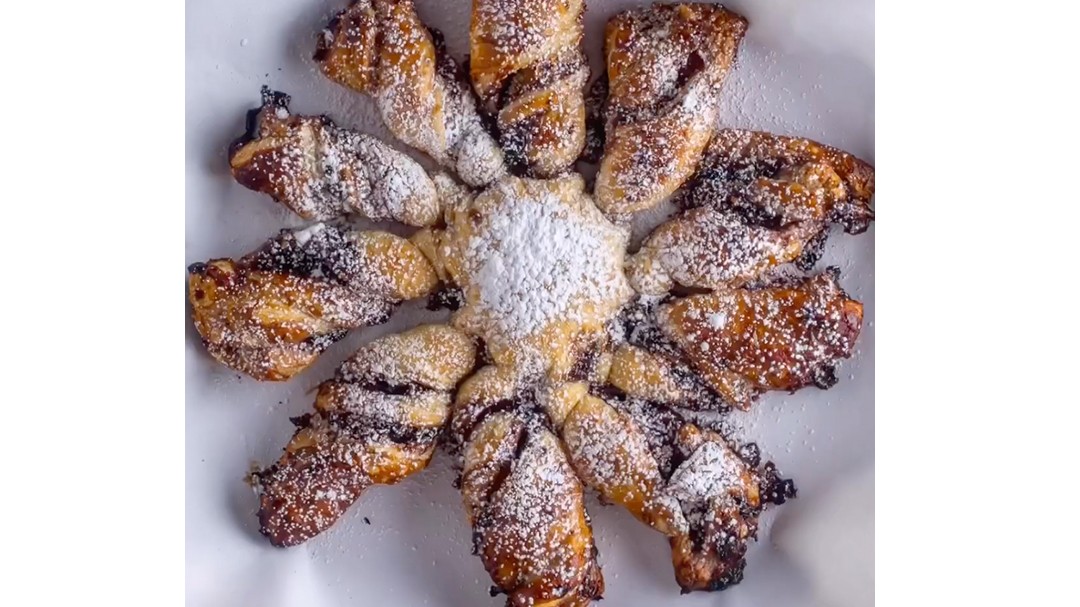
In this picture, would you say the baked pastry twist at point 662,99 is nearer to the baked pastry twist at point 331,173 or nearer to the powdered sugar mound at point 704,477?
the baked pastry twist at point 331,173

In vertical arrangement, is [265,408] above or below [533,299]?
below

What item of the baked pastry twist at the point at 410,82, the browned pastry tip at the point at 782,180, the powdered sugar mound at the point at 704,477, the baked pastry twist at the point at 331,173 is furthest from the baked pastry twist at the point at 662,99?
the powdered sugar mound at the point at 704,477

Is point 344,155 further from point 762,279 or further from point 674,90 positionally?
point 762,279

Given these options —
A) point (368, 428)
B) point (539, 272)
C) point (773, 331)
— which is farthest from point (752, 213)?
point (368, 428)

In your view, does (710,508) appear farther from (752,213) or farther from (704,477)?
(752,213)

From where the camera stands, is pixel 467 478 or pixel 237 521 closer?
pixel 467 478

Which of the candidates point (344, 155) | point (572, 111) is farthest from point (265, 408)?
point (572, 111)

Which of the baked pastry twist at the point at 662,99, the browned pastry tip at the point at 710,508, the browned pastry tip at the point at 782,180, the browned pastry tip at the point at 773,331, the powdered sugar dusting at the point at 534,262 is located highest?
the baked pastry twist at the point at 662,99
